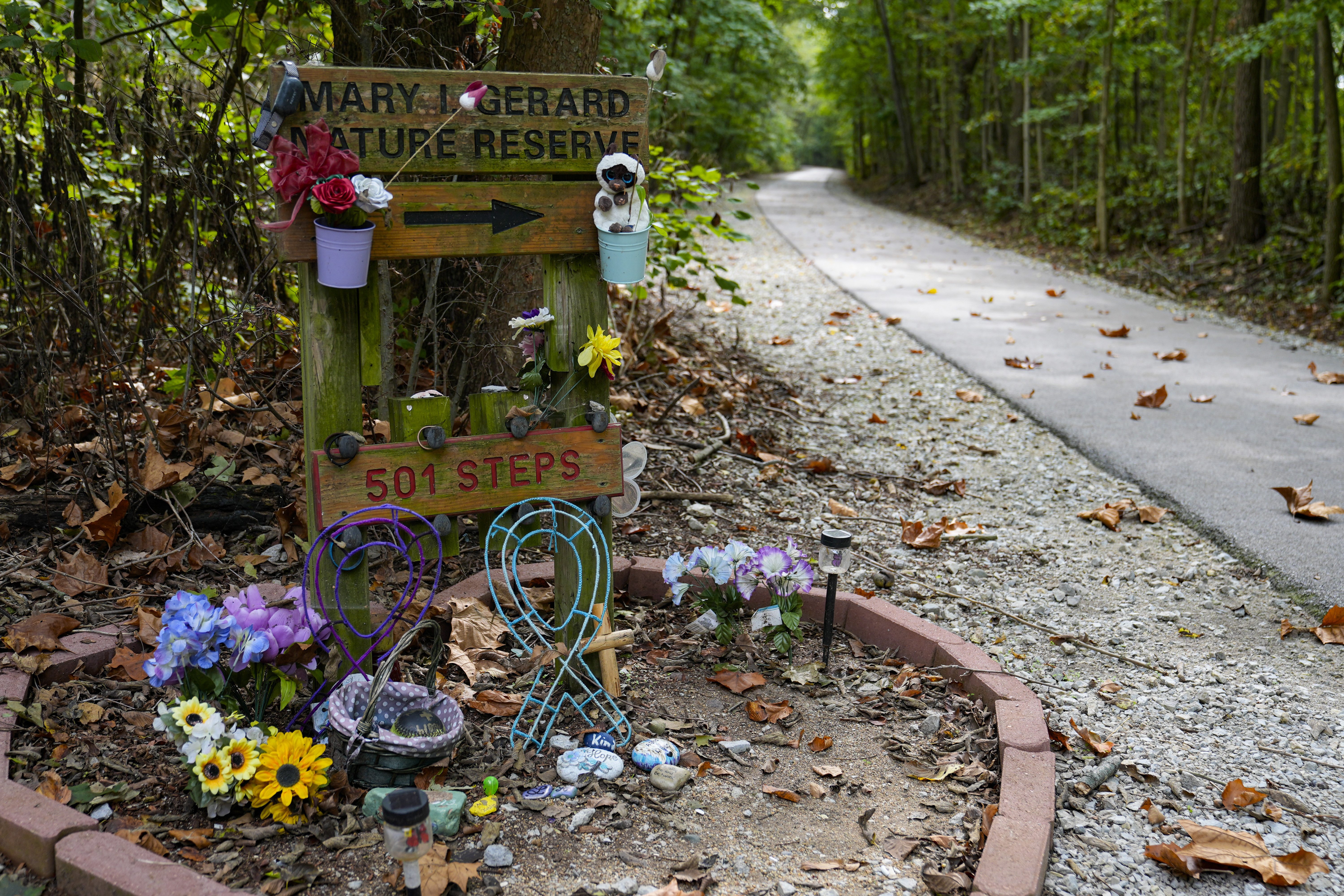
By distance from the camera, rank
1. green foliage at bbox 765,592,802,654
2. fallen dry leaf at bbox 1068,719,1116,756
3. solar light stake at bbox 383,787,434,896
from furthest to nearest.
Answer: green foliage at bbox 765,592,802,654 → fallen dry leaf at bbox 1068,719,1116,756 → solar light stake at bbox 383,787,434,896

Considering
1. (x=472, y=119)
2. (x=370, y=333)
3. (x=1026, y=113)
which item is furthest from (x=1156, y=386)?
(x=1026, y=113)

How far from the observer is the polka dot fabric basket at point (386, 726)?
2.34 meters

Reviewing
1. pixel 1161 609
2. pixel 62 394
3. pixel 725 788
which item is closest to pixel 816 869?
pixel 725 788

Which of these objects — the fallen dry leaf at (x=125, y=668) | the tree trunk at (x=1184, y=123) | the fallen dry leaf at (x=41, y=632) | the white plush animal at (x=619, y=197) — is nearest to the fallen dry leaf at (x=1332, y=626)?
the white plush animal at (x=619, y=197)

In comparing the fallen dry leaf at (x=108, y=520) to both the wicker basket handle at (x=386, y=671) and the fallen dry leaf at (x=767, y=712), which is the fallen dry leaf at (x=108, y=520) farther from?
the fallen dry leaf at (x=767, y=712)

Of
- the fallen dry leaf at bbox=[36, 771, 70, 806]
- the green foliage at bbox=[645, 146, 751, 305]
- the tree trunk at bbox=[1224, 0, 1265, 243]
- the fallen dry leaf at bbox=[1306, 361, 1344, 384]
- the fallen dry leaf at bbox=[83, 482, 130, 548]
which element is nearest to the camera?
the fallen dry leaf at bbox=[36, 771, 70, 806]

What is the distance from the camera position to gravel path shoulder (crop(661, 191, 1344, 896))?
8.32ft

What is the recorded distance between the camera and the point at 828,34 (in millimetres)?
30328

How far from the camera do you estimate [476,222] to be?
2621mm

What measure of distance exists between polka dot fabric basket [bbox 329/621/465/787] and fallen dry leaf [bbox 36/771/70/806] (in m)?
0.58

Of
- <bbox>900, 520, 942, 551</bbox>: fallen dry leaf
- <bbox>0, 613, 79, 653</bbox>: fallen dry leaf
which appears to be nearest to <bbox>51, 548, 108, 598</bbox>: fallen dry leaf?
<bbox>0, 613, 79, 653</bbox>: fallen dry leaf

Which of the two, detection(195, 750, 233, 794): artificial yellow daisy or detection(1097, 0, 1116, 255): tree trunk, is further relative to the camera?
detection(1097, 0, 1116, 255): tree trunk

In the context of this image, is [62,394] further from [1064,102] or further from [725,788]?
[1064,102]

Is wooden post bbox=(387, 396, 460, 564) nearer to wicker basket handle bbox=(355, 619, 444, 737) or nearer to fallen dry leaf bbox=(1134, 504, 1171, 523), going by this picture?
wicker basket handle bbox=(355, 619, 444, 737)
